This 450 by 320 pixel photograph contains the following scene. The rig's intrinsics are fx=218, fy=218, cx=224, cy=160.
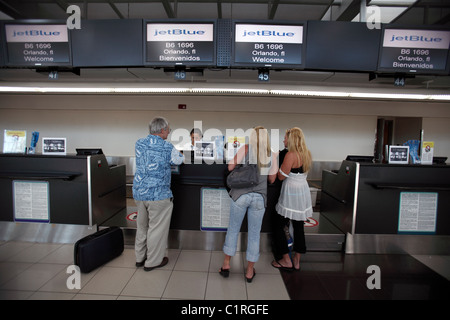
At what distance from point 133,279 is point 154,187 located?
103 cm

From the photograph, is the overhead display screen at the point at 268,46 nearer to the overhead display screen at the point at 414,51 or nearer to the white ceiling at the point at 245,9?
the overhead display screen at the point at 414,51

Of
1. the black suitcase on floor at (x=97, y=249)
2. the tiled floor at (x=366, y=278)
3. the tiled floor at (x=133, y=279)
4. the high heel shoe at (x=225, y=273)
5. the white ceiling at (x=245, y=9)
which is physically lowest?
the tiled floor at (x=366, y=278)

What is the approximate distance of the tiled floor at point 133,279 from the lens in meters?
2.17

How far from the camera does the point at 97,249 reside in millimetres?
2568

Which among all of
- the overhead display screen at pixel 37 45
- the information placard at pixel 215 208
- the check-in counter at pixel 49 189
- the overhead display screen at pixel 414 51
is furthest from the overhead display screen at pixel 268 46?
the check-in counter at pixel 49 189

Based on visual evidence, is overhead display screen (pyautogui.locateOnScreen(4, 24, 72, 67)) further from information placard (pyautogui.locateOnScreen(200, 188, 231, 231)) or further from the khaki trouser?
information placard (pyautogui.locateOnScreen(200, 188, 231, 231))

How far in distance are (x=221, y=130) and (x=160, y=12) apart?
314 cm

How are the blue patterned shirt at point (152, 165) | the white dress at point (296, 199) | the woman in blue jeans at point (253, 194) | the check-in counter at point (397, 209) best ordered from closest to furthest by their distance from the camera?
the woman in blue jeans at point (253, 194) → the blue patterned shirt at point (152, 165) → the white dress at point (296, 199) → the check-in counter at point (397, 209)

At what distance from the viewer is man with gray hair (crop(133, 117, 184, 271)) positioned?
7.93 feet

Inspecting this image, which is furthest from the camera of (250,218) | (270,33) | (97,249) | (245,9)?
(245,9)

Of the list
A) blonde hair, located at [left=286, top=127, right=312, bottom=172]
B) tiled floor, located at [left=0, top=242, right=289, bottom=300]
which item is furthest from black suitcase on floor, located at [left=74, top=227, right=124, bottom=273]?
blonde hair, located at [left=286, top=127, right=312, bottom=172]

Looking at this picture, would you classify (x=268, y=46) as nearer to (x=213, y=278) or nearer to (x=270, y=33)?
(x=270, y=33)

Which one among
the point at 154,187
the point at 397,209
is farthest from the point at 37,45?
the point at 397,209

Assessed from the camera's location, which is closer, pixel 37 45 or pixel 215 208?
pixel 37 45
